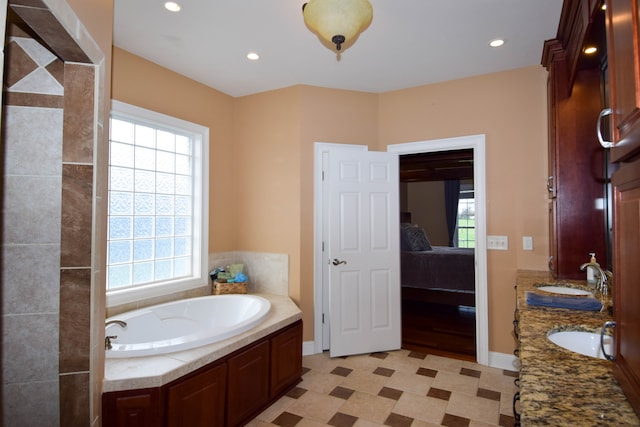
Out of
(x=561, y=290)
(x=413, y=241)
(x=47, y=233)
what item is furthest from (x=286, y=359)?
(x=413, y=241)

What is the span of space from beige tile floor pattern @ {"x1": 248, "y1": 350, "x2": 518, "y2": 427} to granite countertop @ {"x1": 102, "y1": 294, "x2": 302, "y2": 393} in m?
0.58

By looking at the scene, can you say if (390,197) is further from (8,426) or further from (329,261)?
(8,426)

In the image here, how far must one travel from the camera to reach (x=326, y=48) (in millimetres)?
2799

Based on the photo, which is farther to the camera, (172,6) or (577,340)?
(172,6)

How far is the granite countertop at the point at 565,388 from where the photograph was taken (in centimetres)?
82

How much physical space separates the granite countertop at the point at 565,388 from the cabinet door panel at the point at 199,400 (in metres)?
1.60

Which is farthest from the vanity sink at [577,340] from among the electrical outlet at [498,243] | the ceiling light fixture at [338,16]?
the electrical outlet at [498,243]

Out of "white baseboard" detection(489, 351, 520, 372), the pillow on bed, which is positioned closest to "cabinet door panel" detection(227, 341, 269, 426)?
"white baseboard" detection(489, 351, 520, 372)

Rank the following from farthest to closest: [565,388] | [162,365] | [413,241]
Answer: [413,241] < [162,365] < [565,388]

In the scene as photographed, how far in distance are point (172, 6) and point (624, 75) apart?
2.39 meters

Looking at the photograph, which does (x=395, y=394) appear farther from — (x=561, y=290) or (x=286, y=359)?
(x=561, y=290)

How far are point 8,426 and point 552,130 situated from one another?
353 cm

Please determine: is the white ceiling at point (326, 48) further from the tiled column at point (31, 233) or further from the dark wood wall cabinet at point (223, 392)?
the dark wood wall cabinet at point (223, 392)

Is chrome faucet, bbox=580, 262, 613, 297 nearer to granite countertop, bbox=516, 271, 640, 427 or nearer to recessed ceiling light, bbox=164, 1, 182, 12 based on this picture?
granite countertop, bbox=516, 271, 640, 427
